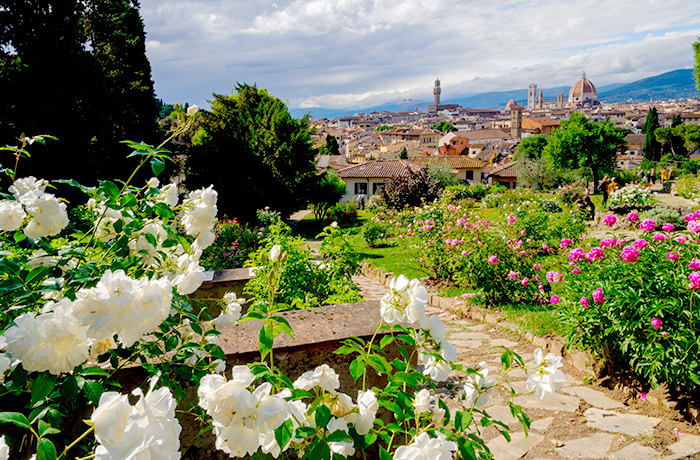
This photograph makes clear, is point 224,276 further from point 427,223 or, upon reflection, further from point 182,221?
point 427,223

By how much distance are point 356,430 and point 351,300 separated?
2265 mm

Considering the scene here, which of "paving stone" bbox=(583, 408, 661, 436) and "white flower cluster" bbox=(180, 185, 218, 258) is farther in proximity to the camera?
"paving stone" bbox=(583, 408, 661, 436)

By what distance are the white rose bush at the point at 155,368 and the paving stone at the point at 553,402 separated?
2249 millimetres

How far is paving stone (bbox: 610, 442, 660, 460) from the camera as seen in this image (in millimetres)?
2650

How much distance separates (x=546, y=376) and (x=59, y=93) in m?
15.4

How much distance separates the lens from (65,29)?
13211 millimetres

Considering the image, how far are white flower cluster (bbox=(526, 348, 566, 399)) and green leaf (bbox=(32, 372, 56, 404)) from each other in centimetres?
131

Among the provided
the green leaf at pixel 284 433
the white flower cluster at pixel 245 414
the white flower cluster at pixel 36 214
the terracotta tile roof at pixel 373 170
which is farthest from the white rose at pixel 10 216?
the terracotta tile roof at pixel 373 170

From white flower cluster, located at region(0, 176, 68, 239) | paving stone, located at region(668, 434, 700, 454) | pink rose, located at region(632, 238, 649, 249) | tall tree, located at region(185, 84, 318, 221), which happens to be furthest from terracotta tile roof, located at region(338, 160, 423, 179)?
white flower cluster, located at region(0, 176, 68, 239)

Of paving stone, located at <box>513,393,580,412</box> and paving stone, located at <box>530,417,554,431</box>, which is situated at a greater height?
paving stone, located at <box>530,417,554,431</box>

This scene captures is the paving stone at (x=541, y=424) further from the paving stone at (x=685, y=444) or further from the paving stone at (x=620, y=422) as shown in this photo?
the paving stone at (x=685, y=444)

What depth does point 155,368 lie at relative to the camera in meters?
1.36

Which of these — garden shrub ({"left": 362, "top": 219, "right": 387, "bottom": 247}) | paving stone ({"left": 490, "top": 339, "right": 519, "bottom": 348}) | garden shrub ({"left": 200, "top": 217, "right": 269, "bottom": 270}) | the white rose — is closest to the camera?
the white rose

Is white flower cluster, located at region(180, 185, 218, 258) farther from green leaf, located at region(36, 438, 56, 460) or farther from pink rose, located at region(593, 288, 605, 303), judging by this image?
pink rose, located at region(593, 288, 605, 303)
